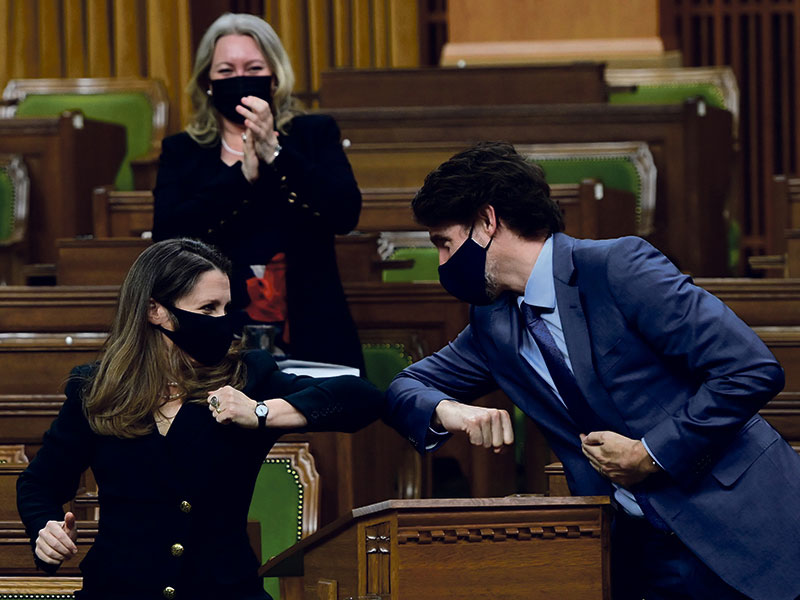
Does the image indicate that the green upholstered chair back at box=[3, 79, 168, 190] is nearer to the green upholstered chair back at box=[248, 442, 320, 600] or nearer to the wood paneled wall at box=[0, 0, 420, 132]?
the wood paneled wall at box=[0, 0, 420, 132]

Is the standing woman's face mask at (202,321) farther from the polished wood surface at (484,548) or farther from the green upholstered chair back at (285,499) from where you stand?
the green upholstered chair back at (285,499)

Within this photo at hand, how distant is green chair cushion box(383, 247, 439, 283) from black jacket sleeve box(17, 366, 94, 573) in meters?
1.48

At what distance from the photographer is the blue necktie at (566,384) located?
4.81 ft

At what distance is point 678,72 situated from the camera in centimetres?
416

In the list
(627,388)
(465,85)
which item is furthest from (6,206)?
(627,388)

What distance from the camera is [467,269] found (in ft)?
5.03

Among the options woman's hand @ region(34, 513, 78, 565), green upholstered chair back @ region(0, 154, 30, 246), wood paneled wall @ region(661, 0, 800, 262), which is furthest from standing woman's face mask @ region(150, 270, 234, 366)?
wood paneled wall @ region(661, 0, 800, 262)

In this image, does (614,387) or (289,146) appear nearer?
(614,387)

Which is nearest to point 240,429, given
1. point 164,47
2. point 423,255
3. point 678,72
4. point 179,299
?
point 179,299

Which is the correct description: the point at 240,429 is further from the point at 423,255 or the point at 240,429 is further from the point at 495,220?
the point at 423,255

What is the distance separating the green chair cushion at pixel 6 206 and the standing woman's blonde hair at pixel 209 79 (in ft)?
4.86

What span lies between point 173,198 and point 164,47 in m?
3.04

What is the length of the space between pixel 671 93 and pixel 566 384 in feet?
9.16

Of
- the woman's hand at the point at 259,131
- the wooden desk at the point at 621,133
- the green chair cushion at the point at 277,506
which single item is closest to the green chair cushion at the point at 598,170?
the wooden desk at the point at 621,133
